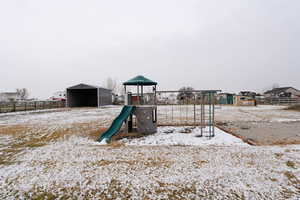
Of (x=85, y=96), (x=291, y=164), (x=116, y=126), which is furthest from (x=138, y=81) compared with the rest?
(x=85, y=96)

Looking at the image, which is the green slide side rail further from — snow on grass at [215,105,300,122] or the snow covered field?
snow on grass at [215,105,300,122]

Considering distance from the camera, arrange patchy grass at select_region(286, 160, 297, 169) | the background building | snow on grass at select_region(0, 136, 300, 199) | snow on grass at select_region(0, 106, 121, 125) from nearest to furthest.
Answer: snow on grass at select_region(0, 136, 300, 199), patchy grass at select_region(286, 160, 297, 169), snow on grass at select_region(0, 106, 121, 125), the background building

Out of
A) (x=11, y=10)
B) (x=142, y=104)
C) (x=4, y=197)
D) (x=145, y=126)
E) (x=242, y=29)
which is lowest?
(x=4, y=197)

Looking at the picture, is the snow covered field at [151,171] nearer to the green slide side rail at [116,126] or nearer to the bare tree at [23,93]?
the green slide side rail at [116,126]

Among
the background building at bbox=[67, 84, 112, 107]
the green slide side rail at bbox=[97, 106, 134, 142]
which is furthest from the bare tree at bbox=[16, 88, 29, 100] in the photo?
the green slide side rail at bbox=[97, 106, 134, 142]

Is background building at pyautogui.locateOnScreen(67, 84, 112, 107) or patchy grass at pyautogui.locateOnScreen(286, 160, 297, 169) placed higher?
background building at pyautogui.locateOnScreen(67, 84, 112, 107)

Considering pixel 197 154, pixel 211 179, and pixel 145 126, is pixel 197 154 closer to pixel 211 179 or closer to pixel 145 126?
pixel 211 179

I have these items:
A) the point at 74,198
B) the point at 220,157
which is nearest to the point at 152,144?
the point at 220,157

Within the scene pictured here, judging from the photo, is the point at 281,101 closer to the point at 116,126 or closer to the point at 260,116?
the point at 260,116

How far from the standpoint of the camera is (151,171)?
2955 mm

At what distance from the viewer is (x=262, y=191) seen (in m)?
2.30

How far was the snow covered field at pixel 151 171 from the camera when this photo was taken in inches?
90.9

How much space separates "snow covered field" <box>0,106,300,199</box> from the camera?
2.31 metres

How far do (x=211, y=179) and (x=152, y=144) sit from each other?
2.45 metres
